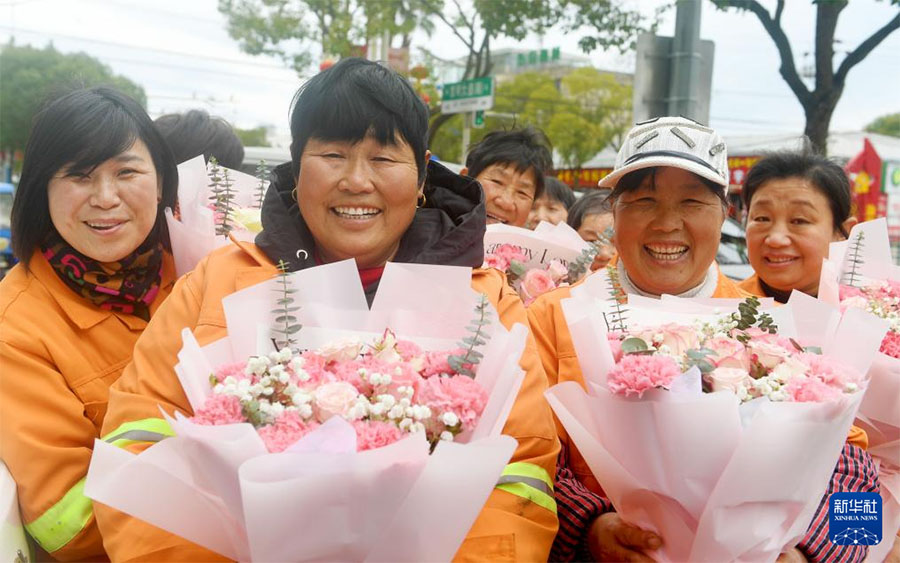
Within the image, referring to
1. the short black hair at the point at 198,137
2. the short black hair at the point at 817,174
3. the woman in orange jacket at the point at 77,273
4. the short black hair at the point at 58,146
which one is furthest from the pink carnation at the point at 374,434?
the short black hair at the point at 198,137

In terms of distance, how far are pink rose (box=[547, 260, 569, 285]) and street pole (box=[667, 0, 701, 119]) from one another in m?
2.53

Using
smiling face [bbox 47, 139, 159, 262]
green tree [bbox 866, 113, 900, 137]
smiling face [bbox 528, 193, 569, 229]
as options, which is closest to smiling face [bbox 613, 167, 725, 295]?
smiling face [bbox 47, 139, 159, 262]

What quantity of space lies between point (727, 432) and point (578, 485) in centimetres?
58

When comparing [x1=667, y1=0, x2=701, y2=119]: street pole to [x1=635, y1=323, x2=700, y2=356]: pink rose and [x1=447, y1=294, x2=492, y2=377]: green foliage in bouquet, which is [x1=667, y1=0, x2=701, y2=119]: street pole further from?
[x1=447, y1=294, x2=492, y2=377]: green foliage in bouquet

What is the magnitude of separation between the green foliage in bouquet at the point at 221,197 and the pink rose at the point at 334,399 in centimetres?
132

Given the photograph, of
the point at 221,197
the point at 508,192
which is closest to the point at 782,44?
the point at 508,192

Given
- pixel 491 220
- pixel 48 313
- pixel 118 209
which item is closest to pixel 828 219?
pixel 491 220

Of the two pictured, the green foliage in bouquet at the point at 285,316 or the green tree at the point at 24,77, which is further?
the green tree at the point at 24,77

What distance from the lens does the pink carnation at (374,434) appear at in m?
1.33

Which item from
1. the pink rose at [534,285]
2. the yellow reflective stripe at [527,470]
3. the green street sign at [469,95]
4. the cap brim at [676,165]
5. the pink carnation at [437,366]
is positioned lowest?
the yellow reflective stripe at [527,470]

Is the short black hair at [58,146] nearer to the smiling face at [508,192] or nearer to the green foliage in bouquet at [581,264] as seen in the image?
the green foliage in bouquet at [581,264]

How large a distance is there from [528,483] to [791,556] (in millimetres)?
681

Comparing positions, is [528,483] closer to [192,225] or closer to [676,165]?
[676,165]

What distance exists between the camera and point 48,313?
2.27 meters
